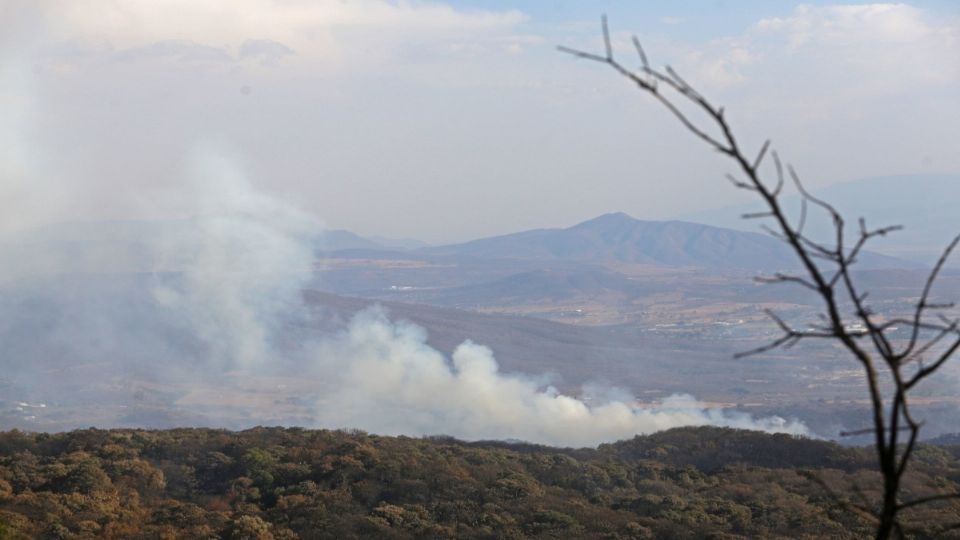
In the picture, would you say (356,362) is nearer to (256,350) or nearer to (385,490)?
(256,350)

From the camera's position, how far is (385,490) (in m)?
32.0

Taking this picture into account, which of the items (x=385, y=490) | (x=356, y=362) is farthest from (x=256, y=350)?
(x=385, y=490)

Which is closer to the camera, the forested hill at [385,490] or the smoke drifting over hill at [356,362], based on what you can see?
the forested hill at [385,490]

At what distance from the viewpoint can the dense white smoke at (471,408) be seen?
68.0 meters

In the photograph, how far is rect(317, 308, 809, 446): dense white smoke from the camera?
68.0 metres

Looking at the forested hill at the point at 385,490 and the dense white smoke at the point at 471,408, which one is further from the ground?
the dense white smoke at the point at 471,408

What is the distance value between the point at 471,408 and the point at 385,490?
40286 millimetres

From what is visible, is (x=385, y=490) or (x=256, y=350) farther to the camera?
(x=256, y=350)

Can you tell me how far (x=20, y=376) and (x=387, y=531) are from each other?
238 feet

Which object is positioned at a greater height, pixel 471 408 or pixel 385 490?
→ pixel 471 408

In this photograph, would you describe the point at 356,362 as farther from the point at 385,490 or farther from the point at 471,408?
the point at 385,490

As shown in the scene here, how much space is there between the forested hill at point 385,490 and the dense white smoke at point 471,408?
86.8ft

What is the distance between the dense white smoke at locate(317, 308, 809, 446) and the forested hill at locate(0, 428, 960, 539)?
2645 centimetres

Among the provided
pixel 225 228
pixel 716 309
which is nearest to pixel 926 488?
pixel 225 228
